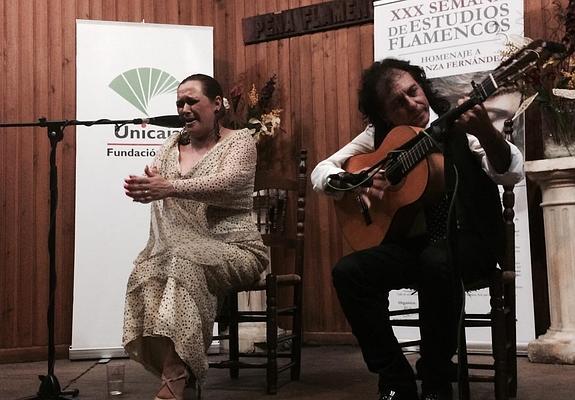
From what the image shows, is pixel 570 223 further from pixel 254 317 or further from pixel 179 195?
pixel 179 195

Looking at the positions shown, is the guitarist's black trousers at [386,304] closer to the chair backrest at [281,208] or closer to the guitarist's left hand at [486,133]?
the guitarist's left hand at [486,133]

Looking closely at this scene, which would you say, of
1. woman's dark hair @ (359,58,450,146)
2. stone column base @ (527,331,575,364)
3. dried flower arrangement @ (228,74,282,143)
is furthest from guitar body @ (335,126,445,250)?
dried flower arrangement @ (228,74,282,143)

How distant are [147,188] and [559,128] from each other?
6.23ft

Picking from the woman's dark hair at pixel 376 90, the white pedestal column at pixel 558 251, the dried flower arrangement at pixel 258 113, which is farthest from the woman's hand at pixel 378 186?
the dried flower arrangement at pixel 258 113

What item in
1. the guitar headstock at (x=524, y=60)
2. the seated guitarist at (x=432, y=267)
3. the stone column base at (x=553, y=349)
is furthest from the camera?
the stone column base at (x=553, y=349)

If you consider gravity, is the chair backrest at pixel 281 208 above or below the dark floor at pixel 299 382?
above

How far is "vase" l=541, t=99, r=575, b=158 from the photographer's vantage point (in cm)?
301

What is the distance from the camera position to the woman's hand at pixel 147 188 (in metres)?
2.20

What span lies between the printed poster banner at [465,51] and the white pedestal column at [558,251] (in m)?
0.10

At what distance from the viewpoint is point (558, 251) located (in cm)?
304

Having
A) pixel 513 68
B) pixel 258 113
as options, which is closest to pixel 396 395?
pixel 513 68

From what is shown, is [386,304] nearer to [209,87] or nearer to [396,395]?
[396,395]

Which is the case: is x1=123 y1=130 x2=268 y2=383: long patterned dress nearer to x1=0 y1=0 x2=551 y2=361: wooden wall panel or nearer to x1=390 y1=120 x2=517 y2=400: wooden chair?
x1=390 y1=120 x2=517 y2=400: wooden chair

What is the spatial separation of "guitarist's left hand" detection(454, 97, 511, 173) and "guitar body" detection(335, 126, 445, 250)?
163mm
